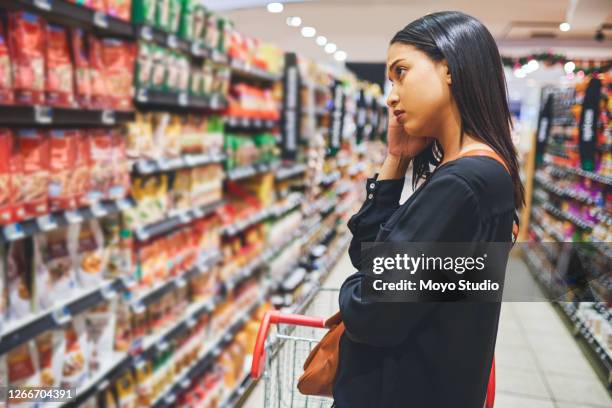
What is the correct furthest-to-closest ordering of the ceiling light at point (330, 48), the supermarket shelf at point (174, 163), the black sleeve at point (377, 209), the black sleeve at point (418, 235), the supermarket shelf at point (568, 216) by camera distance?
the ceiling light at point (330, 48) → the supermarket shelf at point (568, 216) → the supermarket shelf at point (174, 163) → the black sleeve at point (377, 209) → the black sleeve at point (418, 235)

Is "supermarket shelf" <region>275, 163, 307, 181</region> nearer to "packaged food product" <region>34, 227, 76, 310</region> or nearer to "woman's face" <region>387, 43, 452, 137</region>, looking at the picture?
"packaged food product" <region>34, 227, 76, 310</region>

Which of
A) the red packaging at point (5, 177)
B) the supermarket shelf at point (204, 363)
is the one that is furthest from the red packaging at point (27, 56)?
the supermarket shelf at point (204, 363)

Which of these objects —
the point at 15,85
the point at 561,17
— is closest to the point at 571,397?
the point at 15,85

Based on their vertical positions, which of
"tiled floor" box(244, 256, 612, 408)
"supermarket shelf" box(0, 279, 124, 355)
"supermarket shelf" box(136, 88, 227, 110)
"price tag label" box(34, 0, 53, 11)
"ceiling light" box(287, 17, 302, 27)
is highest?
"ceiling light" box(287, 17, 302, 27)

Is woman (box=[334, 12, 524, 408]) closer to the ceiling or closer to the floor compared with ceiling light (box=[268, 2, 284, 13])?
closer to the floor

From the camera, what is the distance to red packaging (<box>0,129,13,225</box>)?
1.71 m

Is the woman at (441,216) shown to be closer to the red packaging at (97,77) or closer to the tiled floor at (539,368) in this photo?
the red packaging at (97,77)

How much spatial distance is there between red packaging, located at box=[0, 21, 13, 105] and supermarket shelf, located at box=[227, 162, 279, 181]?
1966 millimetres

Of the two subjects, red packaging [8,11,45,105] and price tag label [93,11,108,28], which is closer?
red packaging [8,11,45,105]

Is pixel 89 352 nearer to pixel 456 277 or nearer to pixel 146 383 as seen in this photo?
pixel 146 383

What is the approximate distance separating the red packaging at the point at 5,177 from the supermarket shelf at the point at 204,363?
155 cm

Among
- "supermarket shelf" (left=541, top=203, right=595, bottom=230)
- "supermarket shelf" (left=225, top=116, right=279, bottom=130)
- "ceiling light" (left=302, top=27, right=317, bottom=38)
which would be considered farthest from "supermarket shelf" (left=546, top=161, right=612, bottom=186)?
"ceiling light" (left=302, top=27, right=317, bottom=38)

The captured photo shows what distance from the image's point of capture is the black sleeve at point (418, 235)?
0.85 m

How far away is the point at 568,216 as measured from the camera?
5.80 m
